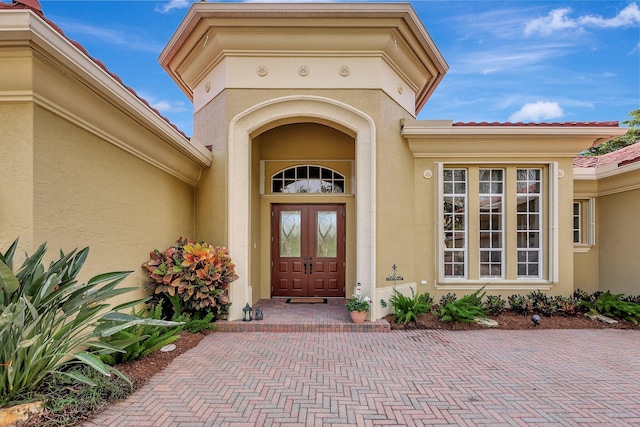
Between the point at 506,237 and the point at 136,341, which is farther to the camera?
the point at 506,237

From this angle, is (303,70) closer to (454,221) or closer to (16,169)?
(454,221)

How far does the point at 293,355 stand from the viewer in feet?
16.3

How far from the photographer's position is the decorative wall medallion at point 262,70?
22.3ft

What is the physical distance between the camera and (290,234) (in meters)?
9.03

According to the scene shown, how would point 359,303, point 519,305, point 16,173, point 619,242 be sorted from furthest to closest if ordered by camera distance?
point 619,242, point 519,305, point 359,303, point 16,173

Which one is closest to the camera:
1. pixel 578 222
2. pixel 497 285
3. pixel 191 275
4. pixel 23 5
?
pixel 23 5

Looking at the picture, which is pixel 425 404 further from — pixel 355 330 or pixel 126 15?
pixel 126 15

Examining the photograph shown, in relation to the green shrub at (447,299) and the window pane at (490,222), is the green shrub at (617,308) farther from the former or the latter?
the green shrub at (447,299)

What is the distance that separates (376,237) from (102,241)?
4841mm

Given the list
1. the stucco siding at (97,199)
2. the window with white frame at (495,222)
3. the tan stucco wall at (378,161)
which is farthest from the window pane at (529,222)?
the stucco siding at (97,199)

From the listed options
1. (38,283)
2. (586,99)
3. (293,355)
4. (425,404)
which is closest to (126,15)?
(38,283)

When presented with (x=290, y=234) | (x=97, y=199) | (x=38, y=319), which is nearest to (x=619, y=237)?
(x=290, y=234)

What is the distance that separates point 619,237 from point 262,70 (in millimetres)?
9881

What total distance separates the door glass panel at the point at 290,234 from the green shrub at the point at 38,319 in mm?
5682
